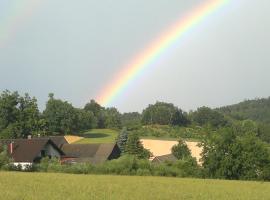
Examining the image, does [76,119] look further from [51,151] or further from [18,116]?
[51,151]

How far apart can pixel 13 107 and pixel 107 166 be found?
212 feet

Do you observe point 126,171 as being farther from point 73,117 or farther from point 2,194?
point 73,117

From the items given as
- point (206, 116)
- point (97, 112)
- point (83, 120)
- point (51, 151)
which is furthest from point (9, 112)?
point (206, 116)

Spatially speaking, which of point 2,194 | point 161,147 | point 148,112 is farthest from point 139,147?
point 148,112

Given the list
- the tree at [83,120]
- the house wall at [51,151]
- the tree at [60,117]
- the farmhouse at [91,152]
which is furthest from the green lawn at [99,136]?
the house wall at [51,151]

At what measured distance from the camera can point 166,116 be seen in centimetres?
17638

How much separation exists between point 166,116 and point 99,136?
4481 cm

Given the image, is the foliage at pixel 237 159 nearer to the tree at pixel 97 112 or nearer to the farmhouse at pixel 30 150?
the farmhouse at pixel 30 150

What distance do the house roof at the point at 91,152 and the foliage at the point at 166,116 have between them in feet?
273

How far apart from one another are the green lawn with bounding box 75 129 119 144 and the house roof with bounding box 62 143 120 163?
25337 millimetres

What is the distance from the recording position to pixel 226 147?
5616 cm

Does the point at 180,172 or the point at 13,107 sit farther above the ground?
the point at 13,107

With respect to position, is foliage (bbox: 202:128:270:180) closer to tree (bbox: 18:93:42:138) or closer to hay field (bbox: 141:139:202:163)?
hay field (bbox: 141:139:202:163)

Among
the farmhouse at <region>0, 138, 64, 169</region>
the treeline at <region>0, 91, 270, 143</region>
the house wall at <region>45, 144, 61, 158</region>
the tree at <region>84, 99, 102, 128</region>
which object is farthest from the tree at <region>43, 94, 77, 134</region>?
the farmhouse at <region>0, 138, 64, 169</region>
